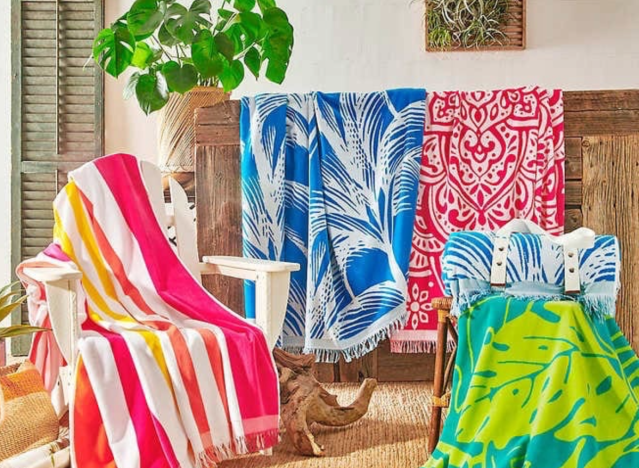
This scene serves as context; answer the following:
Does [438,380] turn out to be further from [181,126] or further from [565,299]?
[181,126]

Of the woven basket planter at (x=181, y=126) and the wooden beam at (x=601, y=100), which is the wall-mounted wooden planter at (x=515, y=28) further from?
the woven basket planter at (x=181, y=126)

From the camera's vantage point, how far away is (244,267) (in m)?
2.35

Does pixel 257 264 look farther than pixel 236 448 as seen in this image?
Yes

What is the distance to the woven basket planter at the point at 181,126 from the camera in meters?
3.03

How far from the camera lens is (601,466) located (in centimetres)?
172

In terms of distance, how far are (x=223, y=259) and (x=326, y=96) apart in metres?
0.75

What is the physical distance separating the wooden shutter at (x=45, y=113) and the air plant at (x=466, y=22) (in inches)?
59.7

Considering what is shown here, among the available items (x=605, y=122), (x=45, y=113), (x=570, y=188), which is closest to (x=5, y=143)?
(x=45, y=113)

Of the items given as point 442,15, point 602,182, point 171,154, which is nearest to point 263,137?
point 171,154

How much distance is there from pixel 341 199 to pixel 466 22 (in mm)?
1409

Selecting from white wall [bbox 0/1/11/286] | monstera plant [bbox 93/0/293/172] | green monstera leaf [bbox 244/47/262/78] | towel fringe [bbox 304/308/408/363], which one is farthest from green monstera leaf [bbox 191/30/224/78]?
white wall [bbox 0/1/11/286]

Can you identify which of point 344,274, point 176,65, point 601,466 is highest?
point 176,65

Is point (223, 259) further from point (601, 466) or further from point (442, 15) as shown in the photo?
point (442, 15)

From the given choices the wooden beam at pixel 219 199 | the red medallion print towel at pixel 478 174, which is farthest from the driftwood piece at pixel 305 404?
the wooden beam at pixel 219 199
